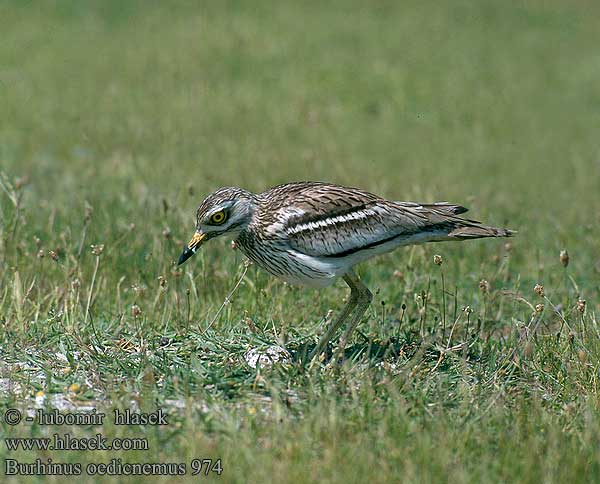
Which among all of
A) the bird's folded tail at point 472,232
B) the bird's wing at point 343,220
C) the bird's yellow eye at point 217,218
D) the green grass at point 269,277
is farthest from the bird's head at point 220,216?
the bird's folded tail at point 472,232

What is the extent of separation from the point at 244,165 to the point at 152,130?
83.2 inches

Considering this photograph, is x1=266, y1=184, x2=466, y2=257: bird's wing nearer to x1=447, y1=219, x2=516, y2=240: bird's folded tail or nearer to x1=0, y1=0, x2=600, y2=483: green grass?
x1=447, y1=219, x2=516, y2=240: bird's folded tail

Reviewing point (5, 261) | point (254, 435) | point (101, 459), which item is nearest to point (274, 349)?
point (254, 435)

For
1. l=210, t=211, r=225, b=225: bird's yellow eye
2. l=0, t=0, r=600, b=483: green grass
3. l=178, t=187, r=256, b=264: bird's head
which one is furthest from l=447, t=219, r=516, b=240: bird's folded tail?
l=210, t=211, r=225, b=225: bird's yellow eye

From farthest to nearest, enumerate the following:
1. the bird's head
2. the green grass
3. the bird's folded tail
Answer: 1. the bird's folded tail
2. the bird's head
3. the green grass

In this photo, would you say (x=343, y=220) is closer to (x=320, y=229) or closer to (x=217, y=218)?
(x=320, y=229)

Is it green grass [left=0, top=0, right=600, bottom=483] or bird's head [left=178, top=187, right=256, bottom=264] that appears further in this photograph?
bird's head [left=178, top=187, right=256, bottom=264]

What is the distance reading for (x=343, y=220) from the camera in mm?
6270

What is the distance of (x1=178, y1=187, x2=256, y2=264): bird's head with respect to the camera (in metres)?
6.08

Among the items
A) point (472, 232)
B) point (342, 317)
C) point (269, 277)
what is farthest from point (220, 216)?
point (472, 232)

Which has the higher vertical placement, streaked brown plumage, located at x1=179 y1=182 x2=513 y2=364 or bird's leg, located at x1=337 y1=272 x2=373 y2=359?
streaked brown plumage, located at x1=179 y1=182 x2=513 y2=364

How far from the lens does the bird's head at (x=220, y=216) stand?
20.0 feet

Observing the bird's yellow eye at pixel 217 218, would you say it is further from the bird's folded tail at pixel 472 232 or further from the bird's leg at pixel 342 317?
the bird's folded tail at pixel 472 232

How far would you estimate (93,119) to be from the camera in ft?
46.7
